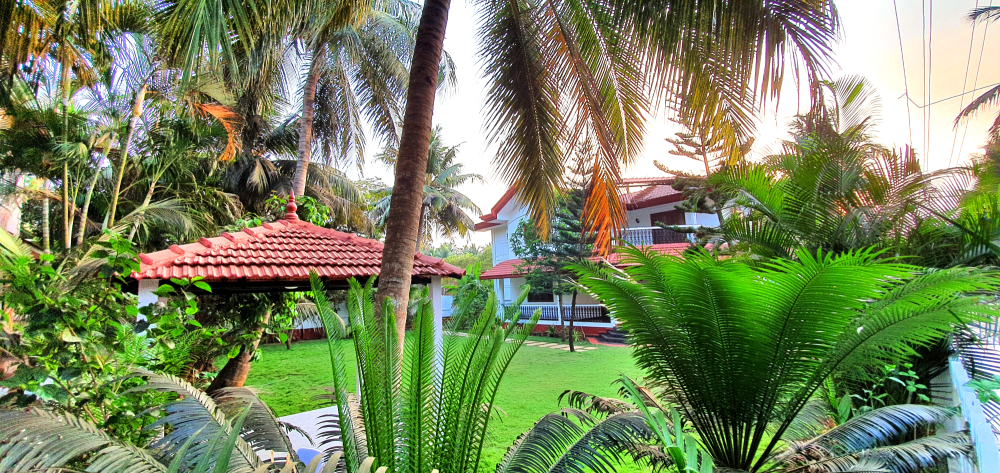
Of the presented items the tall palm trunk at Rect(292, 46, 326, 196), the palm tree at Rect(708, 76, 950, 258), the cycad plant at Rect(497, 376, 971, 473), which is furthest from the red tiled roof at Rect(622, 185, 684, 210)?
the cycad plant at Rect(497, 376, 971, 473)

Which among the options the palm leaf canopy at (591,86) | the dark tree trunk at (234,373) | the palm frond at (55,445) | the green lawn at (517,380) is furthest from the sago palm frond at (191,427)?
the dark tree trunk at (234,373)

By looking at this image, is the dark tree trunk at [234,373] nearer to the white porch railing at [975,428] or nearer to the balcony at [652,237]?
the white porch railing at [975,428]

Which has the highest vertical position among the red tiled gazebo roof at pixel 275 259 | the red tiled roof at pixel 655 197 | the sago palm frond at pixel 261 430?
the red tiled roof at pixel 655 197

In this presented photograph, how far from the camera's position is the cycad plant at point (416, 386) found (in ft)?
8.57

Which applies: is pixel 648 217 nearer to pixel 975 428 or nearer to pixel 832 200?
pixel 832 200

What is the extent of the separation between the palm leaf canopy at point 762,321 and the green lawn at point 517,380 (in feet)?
7.86

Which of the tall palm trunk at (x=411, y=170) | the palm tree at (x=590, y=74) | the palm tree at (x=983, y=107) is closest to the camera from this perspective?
the palm tree at (x=590, y=74)

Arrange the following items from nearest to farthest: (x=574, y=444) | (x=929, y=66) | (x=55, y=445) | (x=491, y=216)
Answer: (x=55, y=445) → (x=574, y=444) → (x=929, y=66) → (x=491, y=216)

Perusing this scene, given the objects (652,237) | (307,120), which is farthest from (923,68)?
(307,120)

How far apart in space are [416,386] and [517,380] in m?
7.76

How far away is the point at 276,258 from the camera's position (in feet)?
17.3

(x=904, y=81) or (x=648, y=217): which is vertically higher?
(x=904, y=81)

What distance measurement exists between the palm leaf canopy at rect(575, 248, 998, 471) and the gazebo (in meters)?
2.49

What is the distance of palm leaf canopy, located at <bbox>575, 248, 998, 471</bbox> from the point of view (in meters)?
2.65
